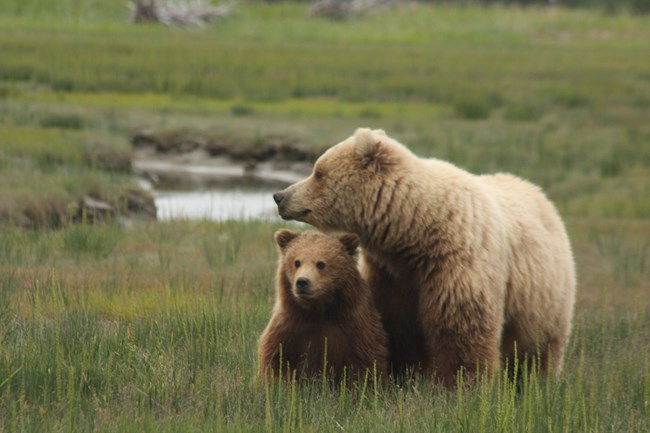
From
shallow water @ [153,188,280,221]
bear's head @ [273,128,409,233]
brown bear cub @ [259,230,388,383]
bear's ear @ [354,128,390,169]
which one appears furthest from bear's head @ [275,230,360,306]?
shallow water @ [153,188,280,221]

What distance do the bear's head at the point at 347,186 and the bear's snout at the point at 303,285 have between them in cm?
74

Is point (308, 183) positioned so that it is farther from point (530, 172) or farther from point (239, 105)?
point (239, 105)

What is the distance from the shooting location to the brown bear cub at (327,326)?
600cm

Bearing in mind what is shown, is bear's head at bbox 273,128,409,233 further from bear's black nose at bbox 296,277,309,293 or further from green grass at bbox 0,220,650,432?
green grass at bbox 0,220,650,432

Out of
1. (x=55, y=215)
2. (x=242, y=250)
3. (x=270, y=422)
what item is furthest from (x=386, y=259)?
(x=55, y=215)

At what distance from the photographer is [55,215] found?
12719 millimetres

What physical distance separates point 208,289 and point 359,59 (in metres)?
23.2

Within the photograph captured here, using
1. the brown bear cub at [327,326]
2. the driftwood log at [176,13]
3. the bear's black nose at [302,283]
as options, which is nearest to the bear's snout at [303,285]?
the bear's black nose at [302,283]

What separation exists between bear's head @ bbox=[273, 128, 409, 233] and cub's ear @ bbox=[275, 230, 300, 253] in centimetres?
18

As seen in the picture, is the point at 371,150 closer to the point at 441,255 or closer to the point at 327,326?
the point at 441,255

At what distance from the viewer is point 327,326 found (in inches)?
238

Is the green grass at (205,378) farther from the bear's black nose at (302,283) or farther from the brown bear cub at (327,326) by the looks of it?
the bear's black nose at (302,283)

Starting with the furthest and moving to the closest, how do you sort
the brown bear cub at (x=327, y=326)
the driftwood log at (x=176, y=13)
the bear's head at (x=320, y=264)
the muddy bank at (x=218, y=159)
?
the driftwood log at (x=176, y=13) < the muddy bank at (x=218, y=159) < the brown bear cub at (x=327, y=326) < the bear's head at (x=320, y=264)

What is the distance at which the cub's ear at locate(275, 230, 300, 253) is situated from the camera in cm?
627
